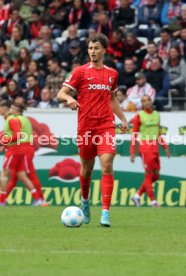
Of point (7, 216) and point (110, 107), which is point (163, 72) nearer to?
point (7, 216)

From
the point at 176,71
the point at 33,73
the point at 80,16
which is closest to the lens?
the point at 176,71

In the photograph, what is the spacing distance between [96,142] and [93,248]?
10.7ft

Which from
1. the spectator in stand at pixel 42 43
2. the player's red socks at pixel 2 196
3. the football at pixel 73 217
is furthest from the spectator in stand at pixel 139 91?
the football at pixel 73 217

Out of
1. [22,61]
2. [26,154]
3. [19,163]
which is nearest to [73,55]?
[22,61]

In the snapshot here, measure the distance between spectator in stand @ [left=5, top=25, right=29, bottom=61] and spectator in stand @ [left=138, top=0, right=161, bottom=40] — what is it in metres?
3.27

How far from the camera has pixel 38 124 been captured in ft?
73.7

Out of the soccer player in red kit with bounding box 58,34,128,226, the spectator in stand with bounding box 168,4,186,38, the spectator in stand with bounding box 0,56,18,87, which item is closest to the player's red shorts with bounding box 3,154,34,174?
the spectator in stand with bounding box 0,56,18,87

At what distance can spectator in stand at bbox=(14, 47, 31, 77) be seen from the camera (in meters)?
25.9

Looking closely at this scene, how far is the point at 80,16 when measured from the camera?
26.9 m

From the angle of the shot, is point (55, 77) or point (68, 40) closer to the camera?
point (55, 77)

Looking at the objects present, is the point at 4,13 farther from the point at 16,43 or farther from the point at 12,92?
the point at 12,92

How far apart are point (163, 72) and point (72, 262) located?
15.1 m

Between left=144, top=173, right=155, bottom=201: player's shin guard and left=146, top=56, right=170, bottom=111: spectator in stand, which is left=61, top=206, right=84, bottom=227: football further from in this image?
left=146, top=56, right=170, bottom=111: spectator in stand

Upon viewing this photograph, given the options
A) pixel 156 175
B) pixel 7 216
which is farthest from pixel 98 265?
pixel 156 175
